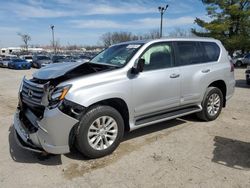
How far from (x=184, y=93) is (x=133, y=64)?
1.34m

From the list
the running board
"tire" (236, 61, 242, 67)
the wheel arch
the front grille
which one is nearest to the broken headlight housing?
the front grille

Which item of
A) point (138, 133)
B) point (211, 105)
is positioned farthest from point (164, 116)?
point (211, 105)

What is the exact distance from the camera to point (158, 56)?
4785 mm

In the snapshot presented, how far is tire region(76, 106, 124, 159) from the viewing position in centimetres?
A: 381

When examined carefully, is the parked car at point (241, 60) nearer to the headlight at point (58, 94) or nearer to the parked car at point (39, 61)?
the parked car at point (39, 61)

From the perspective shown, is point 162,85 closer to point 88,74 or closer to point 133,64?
point 133,64

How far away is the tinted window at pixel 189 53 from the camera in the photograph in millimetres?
5134

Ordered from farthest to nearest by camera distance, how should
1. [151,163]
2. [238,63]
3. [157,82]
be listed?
1. [238,63]
2. [157,82]
3. [151,163]

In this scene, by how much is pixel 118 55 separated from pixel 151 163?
2.09 meters

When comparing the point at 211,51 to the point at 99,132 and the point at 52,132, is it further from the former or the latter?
Result: the point at 52,132

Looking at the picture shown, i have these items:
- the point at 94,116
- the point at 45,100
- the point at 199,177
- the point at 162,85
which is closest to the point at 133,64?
the point at 162,85

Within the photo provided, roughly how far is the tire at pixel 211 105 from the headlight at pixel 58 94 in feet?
10.5

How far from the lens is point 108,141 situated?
164 inches

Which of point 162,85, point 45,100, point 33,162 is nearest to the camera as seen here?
point 45,100
